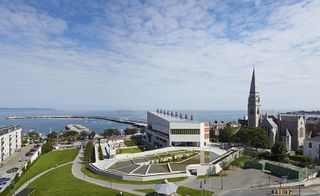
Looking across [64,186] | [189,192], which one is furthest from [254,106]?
[64,186]

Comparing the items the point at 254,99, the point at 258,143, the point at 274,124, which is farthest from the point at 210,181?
the point at 254,99

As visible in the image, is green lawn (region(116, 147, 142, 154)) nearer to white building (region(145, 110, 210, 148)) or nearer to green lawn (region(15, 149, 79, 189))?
white building (region(145, 110, 210, 148))

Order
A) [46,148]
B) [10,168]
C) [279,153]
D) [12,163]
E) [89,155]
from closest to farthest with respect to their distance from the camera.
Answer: [279,153], [10,168], [89,155], [12,163], [46,148]

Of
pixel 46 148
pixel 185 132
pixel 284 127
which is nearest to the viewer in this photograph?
pixel 185 132

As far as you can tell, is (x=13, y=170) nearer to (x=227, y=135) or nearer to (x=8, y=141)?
(x=8, y=141)

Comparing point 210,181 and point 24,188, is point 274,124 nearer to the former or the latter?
point 210,181

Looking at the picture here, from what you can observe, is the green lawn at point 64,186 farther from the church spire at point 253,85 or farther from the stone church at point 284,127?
the church spire at point 253,85
